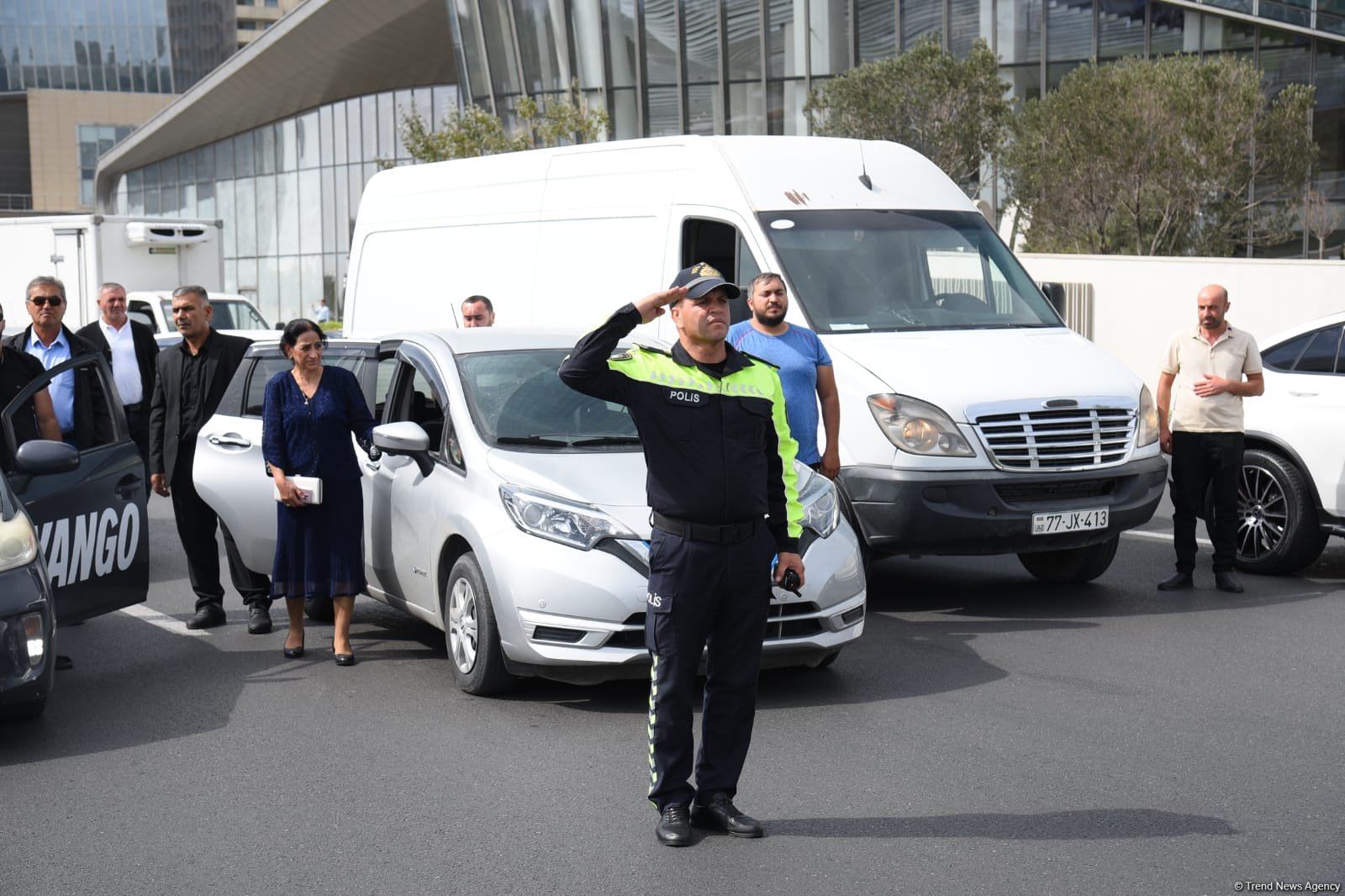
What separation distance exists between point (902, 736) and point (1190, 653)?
2189 mm

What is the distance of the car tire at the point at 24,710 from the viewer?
6.28 meters

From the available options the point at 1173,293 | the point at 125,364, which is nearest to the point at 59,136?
the point at 1173,293

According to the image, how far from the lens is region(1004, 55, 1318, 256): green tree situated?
26.5m

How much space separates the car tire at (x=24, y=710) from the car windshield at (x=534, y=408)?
2.20 m

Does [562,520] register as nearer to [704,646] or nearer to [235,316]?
[704,646]

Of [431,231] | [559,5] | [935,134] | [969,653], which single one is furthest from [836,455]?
[559,5]

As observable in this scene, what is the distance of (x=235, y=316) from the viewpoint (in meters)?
24.3

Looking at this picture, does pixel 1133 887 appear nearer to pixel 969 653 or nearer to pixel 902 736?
pixel 902 736

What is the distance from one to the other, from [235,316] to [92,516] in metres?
17.7

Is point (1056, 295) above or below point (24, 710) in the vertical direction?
above

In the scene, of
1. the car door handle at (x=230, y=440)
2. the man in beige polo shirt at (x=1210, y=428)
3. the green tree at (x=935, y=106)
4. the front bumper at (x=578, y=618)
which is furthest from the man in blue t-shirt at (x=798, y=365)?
the green tree at (x=935, y=106)

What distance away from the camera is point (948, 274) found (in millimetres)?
10141

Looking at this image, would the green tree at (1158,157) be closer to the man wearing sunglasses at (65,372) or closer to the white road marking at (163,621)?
the man wearing sunglasses at (65,372)

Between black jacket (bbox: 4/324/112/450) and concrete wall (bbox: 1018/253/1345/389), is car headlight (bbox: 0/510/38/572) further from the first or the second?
concrete wall (bbox: 1018/253/1345/389)
